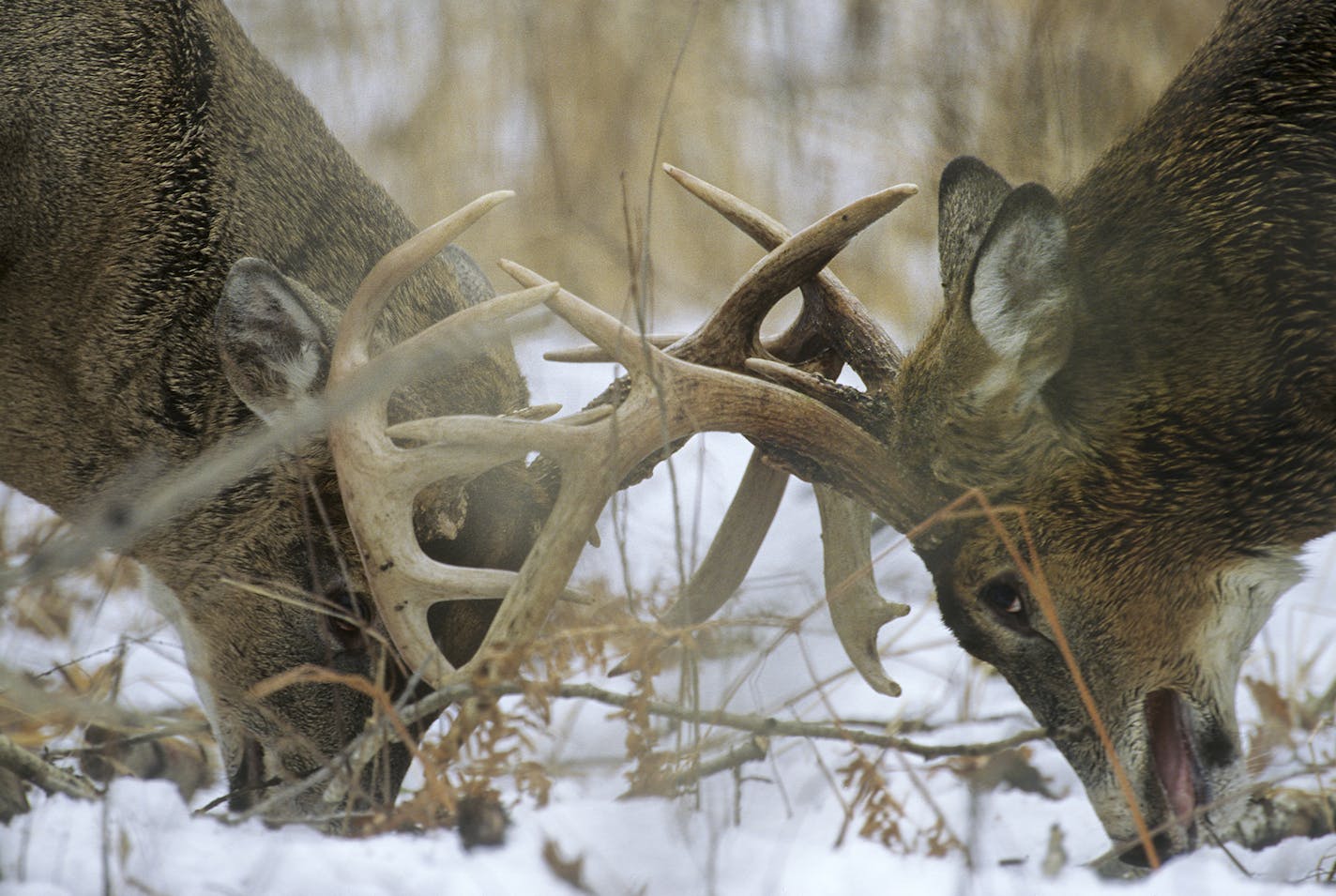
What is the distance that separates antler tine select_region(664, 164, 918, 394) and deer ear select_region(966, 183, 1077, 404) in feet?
1.13

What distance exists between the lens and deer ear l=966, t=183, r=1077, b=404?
290 centimetres

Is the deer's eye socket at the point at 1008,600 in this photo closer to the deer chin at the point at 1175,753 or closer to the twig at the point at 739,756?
the deer chin at the point at 1175,753

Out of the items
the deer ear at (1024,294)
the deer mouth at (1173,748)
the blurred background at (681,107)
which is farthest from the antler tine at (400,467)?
the blurred background at (681,107)

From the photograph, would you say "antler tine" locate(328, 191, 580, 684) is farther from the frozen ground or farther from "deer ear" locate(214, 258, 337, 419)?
the frozen ground

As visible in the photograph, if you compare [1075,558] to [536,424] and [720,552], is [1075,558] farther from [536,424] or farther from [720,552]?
[536,424]

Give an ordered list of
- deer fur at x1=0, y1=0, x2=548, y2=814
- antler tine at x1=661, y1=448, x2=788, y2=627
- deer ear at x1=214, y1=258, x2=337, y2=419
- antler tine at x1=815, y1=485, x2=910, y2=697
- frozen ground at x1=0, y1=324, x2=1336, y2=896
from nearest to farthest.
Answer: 1. frozen ground at x1=0, y1=324, x2=1336, y2=896
2. deer ear at x1=214, y1=258, x2=337, y2=419
3. deer fur at x1=0, y1=0, x2=548, y2=814
4. antler tine at x1=815, y1=485, x2=910, y2=697
5. antler tine at x1=661, y1=448, x2=788, y2=627

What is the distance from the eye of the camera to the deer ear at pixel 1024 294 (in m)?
2.90

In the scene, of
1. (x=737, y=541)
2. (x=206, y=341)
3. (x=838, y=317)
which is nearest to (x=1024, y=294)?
(x=838, y=317)

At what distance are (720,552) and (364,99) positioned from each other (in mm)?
4758

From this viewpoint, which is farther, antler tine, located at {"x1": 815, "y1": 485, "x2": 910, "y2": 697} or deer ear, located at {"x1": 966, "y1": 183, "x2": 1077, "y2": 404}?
antler tine, located at {"x1": 815, "y1": 485, "x2": 910, "y2": 697}

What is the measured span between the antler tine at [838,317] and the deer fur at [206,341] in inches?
30.1

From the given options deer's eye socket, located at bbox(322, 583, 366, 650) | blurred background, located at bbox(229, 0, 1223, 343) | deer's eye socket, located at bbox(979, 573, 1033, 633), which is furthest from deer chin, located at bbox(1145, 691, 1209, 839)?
blurred background, located at bbox(229, 0, 1223, 343)

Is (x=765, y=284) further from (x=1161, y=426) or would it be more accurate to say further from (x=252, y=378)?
(x=252, y=378)

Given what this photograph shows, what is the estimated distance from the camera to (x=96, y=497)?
12.3 ft
